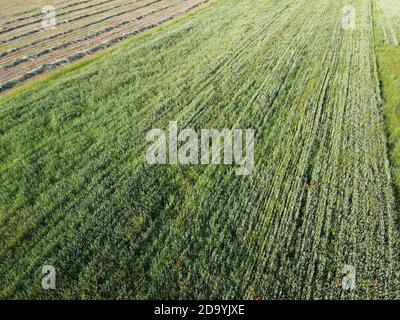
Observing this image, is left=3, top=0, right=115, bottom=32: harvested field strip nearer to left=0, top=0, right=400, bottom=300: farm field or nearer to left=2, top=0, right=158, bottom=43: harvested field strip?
left=2, top=0, right=158, bottom=43: harvested field strip

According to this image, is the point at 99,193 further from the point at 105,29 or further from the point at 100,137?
the point at 105,29

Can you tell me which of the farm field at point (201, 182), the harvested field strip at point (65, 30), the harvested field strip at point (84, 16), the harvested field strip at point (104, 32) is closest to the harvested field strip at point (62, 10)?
the harvested field strip at point (84, 16)

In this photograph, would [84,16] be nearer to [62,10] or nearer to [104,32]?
[62,10]

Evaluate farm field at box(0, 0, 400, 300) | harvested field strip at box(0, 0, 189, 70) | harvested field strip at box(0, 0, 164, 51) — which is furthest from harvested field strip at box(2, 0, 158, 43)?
farm field at box(0, 0, 400, 300)

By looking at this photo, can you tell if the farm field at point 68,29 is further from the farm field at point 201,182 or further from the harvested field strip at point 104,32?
the farm field at point 201,182

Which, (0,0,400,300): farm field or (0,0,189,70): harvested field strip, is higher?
(0,0,189,70): harvested field strip
